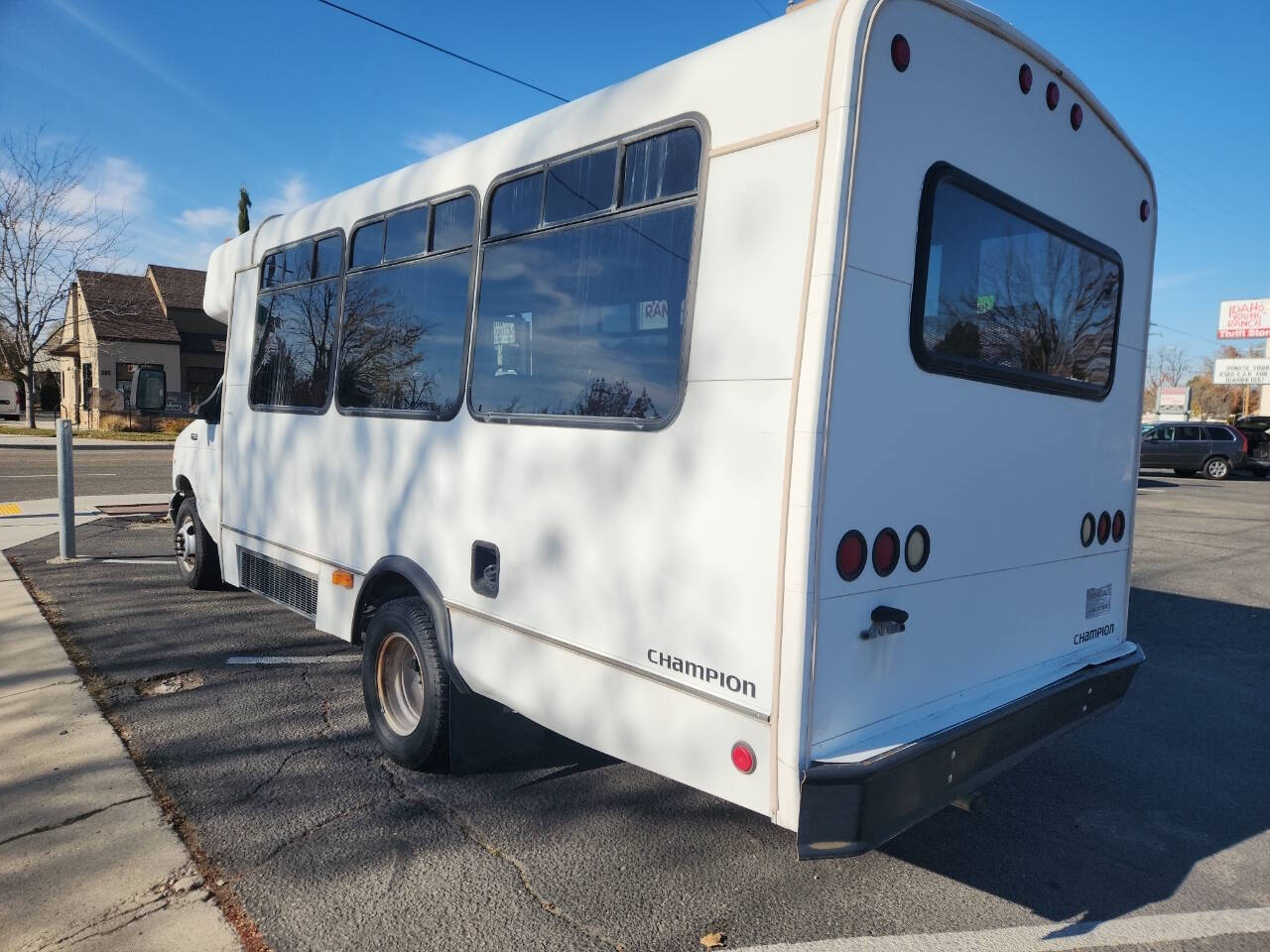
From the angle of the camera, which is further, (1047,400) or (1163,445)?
(1163,445)

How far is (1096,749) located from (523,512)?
340 centimetres

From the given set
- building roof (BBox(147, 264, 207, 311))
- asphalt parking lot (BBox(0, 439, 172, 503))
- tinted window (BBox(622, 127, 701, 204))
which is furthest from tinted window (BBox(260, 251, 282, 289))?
building roof (BBox(147, 264, 207, 311))

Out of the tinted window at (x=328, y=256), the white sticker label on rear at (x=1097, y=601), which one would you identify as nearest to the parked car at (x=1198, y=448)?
the white sticker label on rear at (x=1097, y=601)

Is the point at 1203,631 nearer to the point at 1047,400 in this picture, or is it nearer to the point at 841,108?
the point at 1047,400

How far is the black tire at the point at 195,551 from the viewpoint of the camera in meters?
6.70

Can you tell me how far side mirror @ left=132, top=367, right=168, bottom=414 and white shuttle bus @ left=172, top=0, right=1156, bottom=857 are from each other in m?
2.86

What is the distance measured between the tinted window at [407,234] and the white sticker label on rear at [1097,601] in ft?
10.9

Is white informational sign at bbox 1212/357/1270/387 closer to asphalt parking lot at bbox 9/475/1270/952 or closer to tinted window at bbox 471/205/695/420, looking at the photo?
asphalt parking lot at bbox 9/475/1270/952

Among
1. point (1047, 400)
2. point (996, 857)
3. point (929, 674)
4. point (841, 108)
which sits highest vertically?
point (841, 108)

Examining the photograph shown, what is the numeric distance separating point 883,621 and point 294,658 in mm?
4246

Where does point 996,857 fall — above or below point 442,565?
below

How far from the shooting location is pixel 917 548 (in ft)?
9.04

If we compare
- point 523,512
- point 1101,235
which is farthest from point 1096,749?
point 523,512

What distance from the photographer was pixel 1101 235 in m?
3.64
